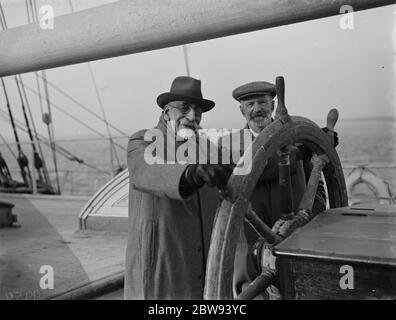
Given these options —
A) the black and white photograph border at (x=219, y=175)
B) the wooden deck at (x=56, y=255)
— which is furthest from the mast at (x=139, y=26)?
the wooden deck at (x=56, y=255)

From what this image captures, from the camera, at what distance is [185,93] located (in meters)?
1.57

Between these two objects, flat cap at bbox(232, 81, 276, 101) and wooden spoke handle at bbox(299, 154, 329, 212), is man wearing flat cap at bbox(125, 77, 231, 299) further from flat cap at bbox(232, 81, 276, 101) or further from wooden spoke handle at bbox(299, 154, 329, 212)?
flat cap at bbox(232, 81, 276, 101)

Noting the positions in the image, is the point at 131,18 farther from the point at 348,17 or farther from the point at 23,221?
the point at 23,221

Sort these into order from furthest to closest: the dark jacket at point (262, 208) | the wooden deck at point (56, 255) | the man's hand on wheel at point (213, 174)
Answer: the wooden deck at point (56, 255) → the dark jacket at point (262, 208) → the man's hand on wheel at point (213, 174)

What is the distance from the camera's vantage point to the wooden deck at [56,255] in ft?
7.20

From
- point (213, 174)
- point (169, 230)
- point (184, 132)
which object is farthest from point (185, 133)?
point (213, 174)

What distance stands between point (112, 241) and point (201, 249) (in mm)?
1979

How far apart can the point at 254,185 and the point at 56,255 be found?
87.5 inches

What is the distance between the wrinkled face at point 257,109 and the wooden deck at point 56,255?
3.51 ft

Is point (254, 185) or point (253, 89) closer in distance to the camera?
point (254, 185)

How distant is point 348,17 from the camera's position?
1.38m

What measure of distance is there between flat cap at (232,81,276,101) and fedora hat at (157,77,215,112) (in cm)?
42
